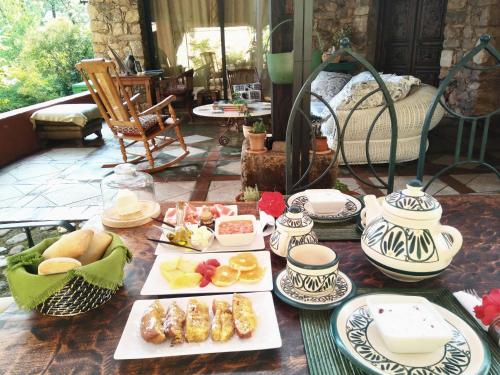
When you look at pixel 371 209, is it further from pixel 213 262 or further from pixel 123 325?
pixel 123 325

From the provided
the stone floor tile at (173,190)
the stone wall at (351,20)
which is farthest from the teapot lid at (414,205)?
the stone wall at (351,20)

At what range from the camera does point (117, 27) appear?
18.7 ft

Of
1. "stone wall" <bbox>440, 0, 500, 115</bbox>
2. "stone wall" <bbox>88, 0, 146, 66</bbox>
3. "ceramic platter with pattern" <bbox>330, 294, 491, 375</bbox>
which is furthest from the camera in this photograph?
"stone wall" <bbox>88, 0, 146, 66</bbox>

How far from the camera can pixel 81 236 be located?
2.62 ft

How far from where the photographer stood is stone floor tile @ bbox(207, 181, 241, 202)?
296 centimetres

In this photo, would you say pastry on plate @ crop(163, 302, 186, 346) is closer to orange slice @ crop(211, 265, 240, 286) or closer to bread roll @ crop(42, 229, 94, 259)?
orange slice @ crop(211, 265, 240, 286)

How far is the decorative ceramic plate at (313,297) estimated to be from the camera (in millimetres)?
718

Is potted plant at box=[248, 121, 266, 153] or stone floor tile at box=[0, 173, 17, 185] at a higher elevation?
potted plant at box=[248, 121, 266, 153]

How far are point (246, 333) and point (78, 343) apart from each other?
30 cm

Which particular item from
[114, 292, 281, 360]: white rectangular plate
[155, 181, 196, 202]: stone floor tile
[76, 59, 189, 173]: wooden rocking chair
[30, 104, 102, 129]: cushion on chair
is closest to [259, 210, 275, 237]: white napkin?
[114, 292, 281, 360]: white rectangular plate

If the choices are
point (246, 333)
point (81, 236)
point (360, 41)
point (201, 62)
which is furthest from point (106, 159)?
point (360, 41)

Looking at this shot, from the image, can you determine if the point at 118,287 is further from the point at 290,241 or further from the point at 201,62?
the point at 201,62

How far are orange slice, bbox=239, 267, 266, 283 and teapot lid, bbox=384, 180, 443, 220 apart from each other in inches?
11.9

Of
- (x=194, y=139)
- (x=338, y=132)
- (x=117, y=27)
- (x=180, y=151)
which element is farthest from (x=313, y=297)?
(x=117, y=27)
